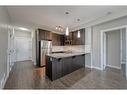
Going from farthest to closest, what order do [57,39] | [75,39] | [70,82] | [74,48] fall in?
[57,39]
[74,48]
[75,39]
[70,82]

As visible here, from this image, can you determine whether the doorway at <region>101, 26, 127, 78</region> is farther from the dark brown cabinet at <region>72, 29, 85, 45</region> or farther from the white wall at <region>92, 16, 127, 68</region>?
the dark brown cabinet at <region>72, 29, 85, 45</region>

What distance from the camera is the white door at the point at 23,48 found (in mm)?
7310

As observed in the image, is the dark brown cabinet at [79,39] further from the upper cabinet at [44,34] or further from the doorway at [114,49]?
the upper cabinet at [44,34]

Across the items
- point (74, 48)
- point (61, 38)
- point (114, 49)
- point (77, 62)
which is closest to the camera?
point (77, 62)

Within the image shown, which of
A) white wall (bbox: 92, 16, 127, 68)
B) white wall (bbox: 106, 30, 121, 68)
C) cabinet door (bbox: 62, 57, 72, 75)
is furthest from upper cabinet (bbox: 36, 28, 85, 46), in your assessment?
cabinet door (bbox: 62, 57, 72, 75)

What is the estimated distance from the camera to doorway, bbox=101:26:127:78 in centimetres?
453

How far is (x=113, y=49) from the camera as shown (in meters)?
5.25

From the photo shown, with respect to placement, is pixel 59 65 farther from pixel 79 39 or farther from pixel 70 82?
pixel 79 39

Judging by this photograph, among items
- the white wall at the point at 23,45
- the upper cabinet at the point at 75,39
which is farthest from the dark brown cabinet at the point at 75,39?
the white wall at the point at 23,45

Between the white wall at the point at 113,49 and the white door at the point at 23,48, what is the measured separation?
20.0 ft

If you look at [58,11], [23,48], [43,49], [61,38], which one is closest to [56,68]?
[58,11]

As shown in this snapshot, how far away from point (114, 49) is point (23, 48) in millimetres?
6531
